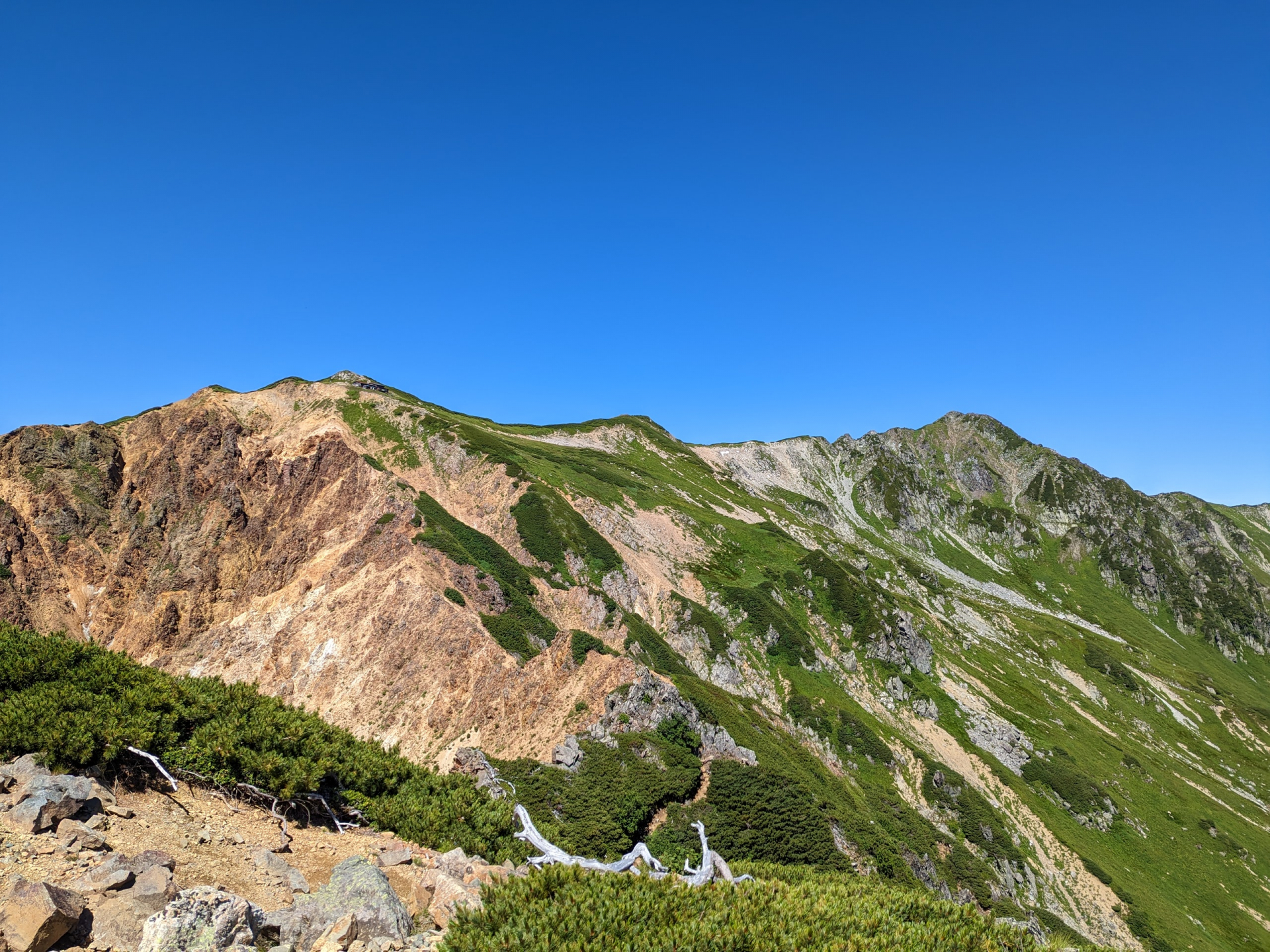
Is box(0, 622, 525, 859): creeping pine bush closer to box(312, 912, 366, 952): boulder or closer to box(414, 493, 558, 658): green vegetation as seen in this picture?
box(312, 912, 366, 952): boulder

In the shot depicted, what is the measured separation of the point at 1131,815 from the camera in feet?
272

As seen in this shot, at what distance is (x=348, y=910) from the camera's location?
11273 mm

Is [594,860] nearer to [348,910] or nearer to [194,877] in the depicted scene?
[348,910]

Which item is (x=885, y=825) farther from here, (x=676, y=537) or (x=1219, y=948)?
(x=676, y=537)

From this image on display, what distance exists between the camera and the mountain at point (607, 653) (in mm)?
47719

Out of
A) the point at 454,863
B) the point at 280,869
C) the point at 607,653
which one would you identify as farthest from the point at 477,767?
the point at 280,869

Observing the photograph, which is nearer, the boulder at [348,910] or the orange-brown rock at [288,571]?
the boulder at [348,910]

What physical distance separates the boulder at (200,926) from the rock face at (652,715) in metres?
36.0

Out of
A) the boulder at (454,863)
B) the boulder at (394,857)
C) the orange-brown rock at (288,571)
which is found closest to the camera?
the boulder at (454,863)

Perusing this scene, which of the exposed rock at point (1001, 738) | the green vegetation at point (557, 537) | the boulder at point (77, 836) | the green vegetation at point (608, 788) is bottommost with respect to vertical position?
the exposed rock at point (1001, 738)

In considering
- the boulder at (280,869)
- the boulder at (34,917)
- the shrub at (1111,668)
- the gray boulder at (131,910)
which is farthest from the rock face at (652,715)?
the shrub at (1111,668)

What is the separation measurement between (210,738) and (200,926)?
27.5 ft

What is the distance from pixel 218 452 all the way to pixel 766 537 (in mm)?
94185

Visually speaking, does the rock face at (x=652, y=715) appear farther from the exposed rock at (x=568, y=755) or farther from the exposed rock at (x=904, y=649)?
the exposed rock at (x=904, y=649)
